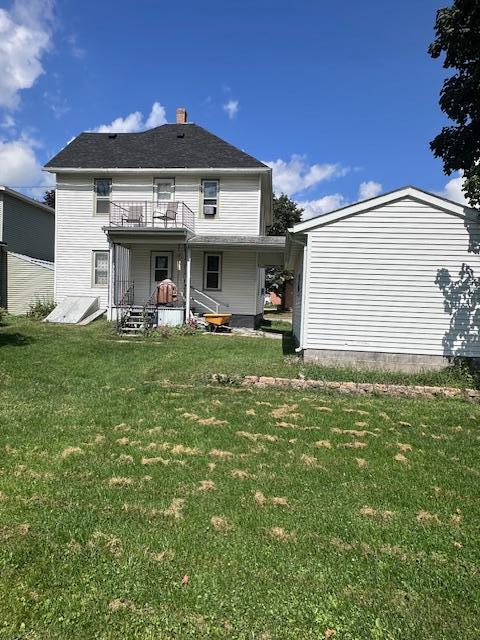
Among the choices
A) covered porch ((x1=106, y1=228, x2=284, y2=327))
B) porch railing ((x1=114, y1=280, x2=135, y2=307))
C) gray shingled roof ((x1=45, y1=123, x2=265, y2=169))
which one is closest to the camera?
porch railing ((x1=114, y1=280, x2=135, y2=307))

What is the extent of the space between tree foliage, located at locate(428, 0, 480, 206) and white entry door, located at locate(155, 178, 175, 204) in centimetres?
1012

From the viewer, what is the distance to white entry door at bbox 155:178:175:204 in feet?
59.3

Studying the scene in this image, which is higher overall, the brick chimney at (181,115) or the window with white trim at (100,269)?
the brick chimney at (181,115)

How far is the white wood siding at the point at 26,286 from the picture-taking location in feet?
63.6

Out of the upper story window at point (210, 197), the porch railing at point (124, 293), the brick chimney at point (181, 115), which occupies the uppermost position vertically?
the brick chimney at point (181, 115)

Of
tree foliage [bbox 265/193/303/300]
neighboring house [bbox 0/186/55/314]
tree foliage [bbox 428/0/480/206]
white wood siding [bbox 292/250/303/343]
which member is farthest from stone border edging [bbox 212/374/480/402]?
tree foliage [bbox 265/193/303/300]

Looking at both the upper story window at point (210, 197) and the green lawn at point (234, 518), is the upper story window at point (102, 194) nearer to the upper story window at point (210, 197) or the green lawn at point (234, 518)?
the upper story window at point (210, 197)

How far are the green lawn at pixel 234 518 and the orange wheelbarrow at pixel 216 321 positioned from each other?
8.15 m

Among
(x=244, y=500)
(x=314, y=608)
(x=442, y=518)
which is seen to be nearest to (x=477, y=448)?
(x=442, y=518)

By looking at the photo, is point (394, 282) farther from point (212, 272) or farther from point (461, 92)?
point (212, 272)

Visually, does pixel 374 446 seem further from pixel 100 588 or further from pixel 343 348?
pixel 343 348

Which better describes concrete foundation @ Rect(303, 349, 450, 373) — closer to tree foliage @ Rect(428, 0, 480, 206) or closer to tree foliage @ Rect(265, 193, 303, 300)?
tree foliage @ Rect(428, 0, 480, 206)

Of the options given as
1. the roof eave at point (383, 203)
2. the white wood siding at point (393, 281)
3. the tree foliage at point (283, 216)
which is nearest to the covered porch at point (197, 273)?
the roof eave at point (383, 203)

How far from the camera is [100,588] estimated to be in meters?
2.72
